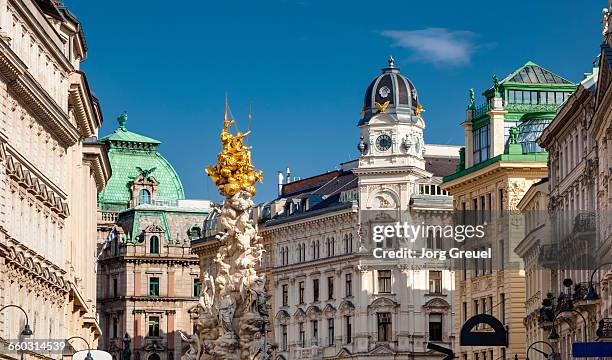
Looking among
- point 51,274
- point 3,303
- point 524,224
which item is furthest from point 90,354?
point 524,224

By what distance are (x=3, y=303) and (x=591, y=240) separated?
2434 centimetres

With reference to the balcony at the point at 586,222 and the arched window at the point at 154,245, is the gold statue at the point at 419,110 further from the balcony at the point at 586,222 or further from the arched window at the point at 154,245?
the balcony at the point at 586,222

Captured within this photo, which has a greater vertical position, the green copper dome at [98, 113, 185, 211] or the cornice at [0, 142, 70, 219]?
the green copper dome at [98, 113, 185, 211]

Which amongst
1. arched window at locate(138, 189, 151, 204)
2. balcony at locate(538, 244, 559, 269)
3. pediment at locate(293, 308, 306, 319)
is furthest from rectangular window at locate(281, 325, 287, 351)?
balcony at locate(538, 244, 559, 269)

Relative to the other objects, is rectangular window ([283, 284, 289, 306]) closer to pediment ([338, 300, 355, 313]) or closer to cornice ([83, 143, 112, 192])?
pediment ([338, 300, 355, 313])

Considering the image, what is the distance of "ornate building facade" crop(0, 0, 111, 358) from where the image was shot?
6606 cm

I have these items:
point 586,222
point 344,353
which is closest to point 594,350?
point 586,222

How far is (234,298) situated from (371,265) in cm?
5190

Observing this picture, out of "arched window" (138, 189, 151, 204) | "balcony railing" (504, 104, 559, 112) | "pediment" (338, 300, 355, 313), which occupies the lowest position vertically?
"pediment" (338, 300, 355, 313)

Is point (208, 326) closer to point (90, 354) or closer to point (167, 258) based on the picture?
point (90, 354)

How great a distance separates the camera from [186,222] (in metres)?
168

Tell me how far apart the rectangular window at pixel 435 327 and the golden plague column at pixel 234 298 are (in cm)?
5045

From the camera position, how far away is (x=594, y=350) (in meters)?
58.1

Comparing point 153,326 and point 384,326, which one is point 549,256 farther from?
point 153,326
